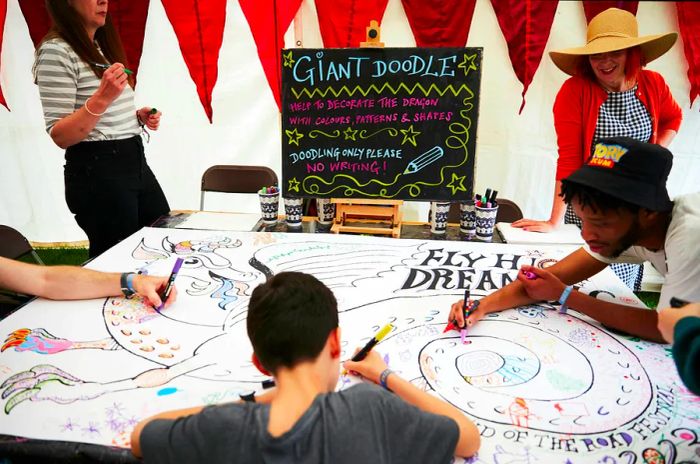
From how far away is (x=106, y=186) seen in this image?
7.69ft

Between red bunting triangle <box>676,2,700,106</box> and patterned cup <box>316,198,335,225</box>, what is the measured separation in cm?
259

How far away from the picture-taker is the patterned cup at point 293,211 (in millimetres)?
2539

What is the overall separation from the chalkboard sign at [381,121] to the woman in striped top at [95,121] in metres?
0.79

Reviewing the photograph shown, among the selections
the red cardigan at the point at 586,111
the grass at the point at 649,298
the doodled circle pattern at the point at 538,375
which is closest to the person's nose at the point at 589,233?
the doodled circle pattern at the point at 538,375

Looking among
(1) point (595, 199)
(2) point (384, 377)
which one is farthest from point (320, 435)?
(1) point (595, 199)

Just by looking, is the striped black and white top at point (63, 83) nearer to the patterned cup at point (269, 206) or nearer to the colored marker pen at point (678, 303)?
the patterned cup at point (269, 206)

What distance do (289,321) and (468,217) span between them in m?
1.63

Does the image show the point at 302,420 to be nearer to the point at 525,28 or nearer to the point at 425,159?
the point at 425,159

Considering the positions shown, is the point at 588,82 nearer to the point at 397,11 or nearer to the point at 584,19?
the point at 584,19

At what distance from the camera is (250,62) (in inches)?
143

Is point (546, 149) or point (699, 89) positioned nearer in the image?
point (699, 89)

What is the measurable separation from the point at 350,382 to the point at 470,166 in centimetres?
146

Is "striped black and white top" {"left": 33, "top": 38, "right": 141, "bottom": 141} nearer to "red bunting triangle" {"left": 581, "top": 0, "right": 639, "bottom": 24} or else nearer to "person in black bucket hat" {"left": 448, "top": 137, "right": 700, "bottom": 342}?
"person in black bucket hat" {"left": 448, "top": 137, "right": 700, "bottom": 342}

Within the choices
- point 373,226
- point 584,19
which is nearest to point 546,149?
point 584,19
